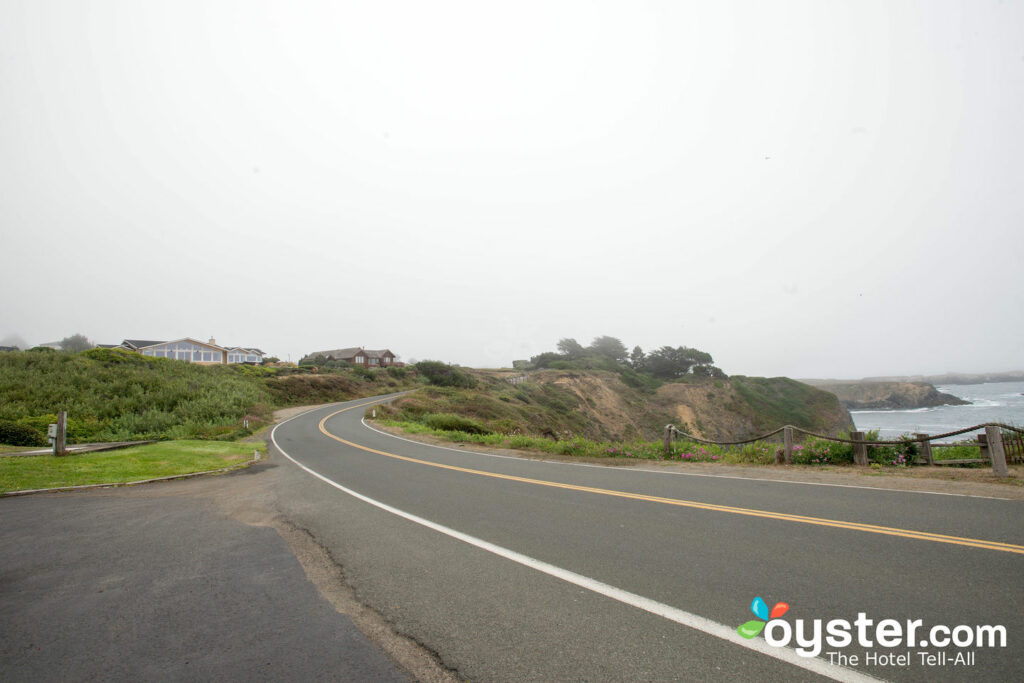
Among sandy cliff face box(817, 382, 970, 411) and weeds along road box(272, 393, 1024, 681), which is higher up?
weeds along road box(272, 393, 1024, 681)

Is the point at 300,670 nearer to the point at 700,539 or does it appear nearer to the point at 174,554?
the point at 174,554

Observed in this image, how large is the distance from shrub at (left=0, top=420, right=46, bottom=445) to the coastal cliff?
10106 centimetres

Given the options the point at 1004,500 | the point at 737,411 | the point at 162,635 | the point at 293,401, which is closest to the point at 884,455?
the point at 1004,500

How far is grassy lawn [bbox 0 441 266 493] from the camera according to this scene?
993cm

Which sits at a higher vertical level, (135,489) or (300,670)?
(300,670)

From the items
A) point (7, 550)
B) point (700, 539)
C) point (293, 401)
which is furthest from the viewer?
point (293, 401)

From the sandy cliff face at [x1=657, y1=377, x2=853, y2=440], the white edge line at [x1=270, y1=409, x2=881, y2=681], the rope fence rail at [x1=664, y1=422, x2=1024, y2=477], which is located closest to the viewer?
the white edge line at [x1=270, y1=409, x2=881, y2=681]

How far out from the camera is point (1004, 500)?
657cm

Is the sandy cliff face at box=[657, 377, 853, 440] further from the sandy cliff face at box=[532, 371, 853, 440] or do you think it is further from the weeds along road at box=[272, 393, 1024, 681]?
the weeds along road at box=[272, 393, 1024, 681]

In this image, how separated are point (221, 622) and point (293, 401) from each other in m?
50.5

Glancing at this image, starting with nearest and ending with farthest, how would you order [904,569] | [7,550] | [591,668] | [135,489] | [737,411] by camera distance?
1. [591,668]
2. [904,569]
3. [7,550]
4. [135,489]
5. [737,411]

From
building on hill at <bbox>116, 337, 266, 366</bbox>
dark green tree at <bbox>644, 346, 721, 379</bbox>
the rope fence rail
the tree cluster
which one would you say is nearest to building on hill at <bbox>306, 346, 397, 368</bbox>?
building on hill at <bbox>116, 337, 266, 366</bbox>

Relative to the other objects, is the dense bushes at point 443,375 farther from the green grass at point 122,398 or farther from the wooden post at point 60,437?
the wooden post at point 60,437

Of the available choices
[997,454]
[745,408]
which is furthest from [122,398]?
[745,408]
